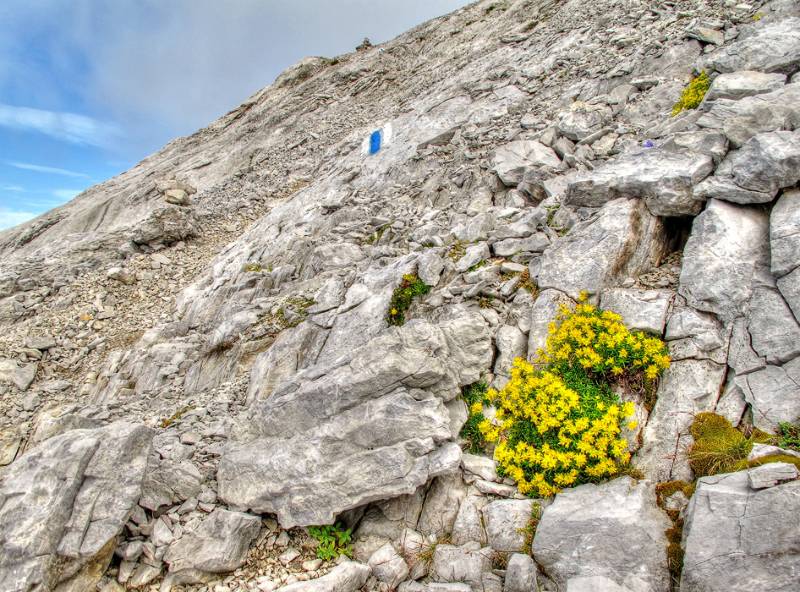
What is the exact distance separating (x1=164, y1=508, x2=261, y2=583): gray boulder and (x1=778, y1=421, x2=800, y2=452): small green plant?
7858 mm

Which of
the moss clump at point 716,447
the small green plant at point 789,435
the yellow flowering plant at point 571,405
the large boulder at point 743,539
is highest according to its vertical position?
the yellow flowering plant at point 571,405

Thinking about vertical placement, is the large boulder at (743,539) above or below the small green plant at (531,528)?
below

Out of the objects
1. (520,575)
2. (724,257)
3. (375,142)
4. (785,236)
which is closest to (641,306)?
(724,257)

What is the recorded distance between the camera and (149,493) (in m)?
8.01

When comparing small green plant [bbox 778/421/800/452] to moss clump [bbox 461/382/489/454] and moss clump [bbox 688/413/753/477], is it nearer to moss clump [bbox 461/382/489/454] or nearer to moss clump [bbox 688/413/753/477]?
moss clump [bbox 688/413/753/477]

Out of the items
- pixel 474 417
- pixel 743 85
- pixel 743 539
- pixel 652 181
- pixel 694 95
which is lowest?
pixel 743 539

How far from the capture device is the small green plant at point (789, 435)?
626 cm

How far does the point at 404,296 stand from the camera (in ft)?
36.3

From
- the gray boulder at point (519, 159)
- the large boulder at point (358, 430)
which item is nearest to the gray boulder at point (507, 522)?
the large boulder at point (358, 430)

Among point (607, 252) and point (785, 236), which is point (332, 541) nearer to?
point (607, 252)

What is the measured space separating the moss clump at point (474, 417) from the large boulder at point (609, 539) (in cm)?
165

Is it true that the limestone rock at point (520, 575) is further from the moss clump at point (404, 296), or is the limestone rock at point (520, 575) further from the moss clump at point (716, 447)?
the moss clump at point (404, 296)

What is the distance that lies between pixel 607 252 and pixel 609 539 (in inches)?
217

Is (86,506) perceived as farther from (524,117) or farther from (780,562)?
(524,117)
